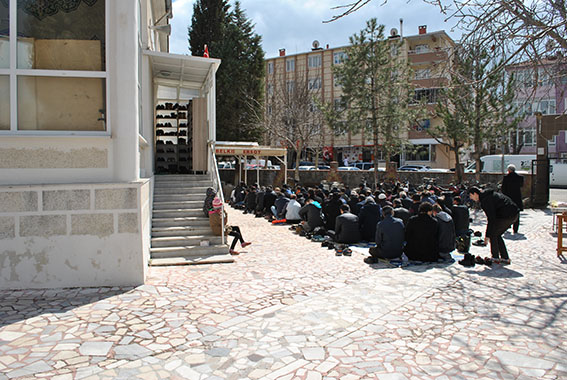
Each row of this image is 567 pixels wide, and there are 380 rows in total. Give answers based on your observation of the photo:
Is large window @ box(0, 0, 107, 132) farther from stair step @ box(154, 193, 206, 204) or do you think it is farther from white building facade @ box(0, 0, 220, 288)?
stair step @ box(154, 193, 206, 204)

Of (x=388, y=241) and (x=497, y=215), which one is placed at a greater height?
(x=497, y=215)

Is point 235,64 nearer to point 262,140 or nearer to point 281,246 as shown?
point 262,140

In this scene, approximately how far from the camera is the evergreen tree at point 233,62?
114ft

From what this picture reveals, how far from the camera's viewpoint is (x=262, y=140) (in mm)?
37219

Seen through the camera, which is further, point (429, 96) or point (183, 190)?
point (429, 96)

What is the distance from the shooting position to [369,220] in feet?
36.2

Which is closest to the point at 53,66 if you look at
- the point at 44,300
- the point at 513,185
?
the point at 44,300

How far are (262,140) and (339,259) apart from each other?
28751 millimetres

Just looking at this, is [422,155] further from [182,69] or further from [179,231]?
[179,231]

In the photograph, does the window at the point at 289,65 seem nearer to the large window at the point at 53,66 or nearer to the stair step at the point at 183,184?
the stair step at the point at 183,184

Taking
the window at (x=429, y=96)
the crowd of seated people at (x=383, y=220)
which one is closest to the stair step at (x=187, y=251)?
the crowd of seated people at (x=383, y=220)

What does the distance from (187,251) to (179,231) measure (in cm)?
78

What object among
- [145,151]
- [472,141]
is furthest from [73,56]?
[472,141]

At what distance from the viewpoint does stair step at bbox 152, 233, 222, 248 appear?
9286mm
